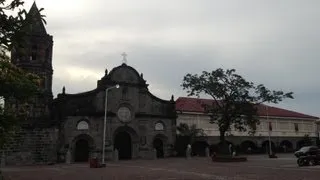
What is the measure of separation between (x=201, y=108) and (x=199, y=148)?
19.6ft

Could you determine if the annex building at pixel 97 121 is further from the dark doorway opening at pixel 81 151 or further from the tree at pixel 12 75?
the tree at pixel 12 75

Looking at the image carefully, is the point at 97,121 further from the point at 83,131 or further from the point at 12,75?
the point at 12,75

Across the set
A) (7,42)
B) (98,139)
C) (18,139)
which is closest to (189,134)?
(98,139)

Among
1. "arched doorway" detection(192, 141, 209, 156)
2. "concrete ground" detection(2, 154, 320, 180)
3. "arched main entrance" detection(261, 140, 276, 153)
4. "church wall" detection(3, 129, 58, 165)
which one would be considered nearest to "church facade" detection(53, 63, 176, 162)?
"church wall" detection(3, 129, 58, 165)

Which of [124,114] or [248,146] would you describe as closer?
[124,114]

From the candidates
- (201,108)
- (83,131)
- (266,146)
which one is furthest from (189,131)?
(266,146)

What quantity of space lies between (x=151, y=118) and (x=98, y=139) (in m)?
7.71

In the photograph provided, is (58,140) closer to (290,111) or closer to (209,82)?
(209,82)

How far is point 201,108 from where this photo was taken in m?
60.3

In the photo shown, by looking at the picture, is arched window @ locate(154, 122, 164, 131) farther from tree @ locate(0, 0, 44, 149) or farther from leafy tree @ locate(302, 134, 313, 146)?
tree @ locate(0, 0, 44, 149)

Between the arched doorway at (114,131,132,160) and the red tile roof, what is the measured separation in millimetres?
10387

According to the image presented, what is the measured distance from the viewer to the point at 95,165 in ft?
106

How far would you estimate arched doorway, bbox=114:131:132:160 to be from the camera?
49969 millimetres

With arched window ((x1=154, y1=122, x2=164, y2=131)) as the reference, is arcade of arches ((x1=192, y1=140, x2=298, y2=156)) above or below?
below
